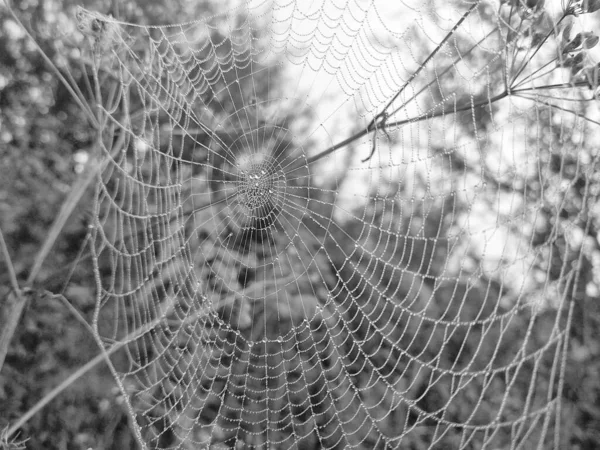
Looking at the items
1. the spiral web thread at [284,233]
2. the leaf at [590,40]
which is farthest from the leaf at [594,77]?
the spiral web thread at [284,233]

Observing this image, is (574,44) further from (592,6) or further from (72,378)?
(72,378)

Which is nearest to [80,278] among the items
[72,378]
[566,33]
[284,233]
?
[284,233]

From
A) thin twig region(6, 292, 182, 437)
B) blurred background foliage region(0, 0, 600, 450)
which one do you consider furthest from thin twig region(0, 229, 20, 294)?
blurred background foliage region(0, 0, 600, 450)

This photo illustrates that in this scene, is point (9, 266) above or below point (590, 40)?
below

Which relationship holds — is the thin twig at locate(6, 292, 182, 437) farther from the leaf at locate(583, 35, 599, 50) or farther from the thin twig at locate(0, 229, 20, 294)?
the leaf at locate(583, 35, 599, 50)

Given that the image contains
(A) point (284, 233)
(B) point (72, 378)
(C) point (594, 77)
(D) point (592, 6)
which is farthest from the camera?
(A) point (284, 233)

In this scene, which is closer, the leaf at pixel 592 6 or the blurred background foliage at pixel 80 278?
the leaf at pixel 592 6

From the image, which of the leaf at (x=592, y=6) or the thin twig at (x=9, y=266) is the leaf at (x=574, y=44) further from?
the thin twig at (x=9, y=266)

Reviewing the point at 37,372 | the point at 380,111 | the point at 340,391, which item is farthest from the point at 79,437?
the point at 380,111
